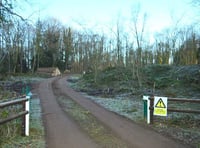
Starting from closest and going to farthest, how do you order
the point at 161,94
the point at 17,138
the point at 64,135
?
1. the point at 17,138
2. the point at 64,135
3. the point at 161,94

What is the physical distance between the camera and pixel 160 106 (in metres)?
8.95

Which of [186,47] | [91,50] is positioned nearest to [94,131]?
[91,50]

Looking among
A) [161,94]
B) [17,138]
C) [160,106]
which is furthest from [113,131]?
[161,94]

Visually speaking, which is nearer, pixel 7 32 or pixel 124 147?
pixel 124 147

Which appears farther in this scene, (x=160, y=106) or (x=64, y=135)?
(x=160, y=106)

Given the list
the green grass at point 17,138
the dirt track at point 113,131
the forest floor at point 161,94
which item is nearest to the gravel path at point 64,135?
the dirt track at point 113,131

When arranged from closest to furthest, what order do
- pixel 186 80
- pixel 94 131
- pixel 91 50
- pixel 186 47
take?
pixel 94 131
pixel 186 80
pixel 91 50
pixel 186 47

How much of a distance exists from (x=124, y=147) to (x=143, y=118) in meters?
4.22

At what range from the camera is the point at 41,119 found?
998cm

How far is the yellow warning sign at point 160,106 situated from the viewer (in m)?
8.83

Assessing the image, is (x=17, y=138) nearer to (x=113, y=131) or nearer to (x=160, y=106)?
(x=113, y=131)

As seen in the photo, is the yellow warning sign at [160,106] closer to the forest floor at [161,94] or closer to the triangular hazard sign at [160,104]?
the triangular hazard sign at [160,104]

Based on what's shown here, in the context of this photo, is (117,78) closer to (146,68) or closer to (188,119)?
(146,68)

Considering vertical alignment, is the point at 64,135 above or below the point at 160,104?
below
